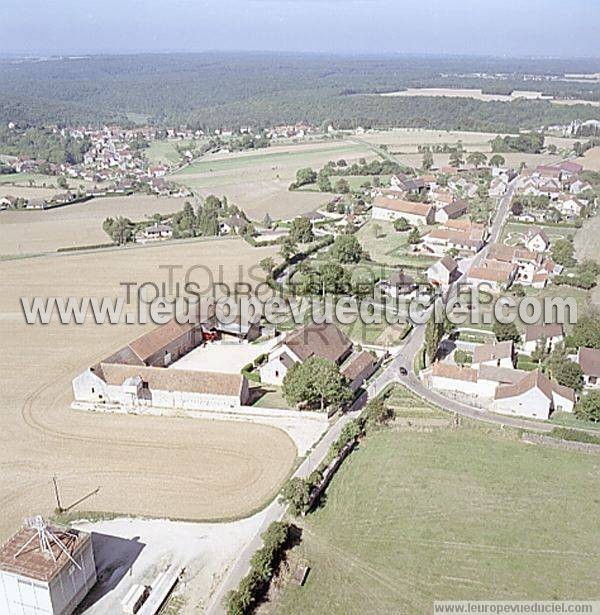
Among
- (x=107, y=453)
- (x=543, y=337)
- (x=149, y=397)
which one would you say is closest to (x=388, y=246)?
(x=543, y=337)

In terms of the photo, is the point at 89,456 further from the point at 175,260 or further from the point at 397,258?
the point at 397,258

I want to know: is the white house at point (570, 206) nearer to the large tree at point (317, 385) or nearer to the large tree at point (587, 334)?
the large tree at point (587, 334)

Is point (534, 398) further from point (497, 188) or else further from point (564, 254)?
point (497, 188)

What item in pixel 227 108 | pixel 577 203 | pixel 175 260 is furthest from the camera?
pixel 227 108

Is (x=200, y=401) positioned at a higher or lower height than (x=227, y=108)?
lower

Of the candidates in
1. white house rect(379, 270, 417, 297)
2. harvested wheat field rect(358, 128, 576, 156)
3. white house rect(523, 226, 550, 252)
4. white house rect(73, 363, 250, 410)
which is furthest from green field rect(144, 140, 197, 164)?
white house rect(73, 363, 250, 410)

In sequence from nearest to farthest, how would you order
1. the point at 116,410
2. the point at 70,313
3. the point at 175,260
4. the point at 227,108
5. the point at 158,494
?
the point at 158,494 < the point at 116,410 < the point at 70,313 < the point at 175,260 < the point at 227,108

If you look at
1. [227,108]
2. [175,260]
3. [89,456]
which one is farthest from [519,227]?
[227,108]
